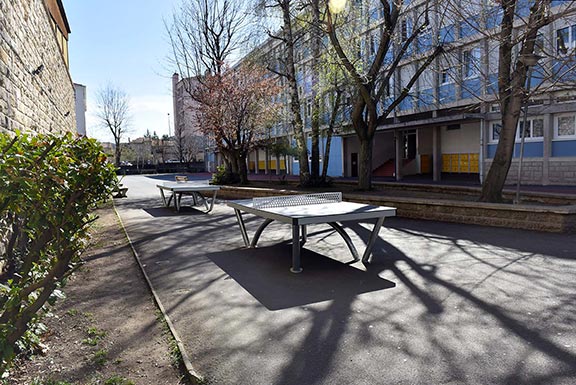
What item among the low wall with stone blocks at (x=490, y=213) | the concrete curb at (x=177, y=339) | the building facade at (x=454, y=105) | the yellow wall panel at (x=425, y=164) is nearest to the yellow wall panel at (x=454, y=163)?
the building facade at (x=454, y=105)

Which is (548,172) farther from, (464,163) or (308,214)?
(308,214)

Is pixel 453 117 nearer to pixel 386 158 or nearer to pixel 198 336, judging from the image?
pixel 386 158

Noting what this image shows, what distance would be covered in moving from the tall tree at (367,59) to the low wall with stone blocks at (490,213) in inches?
124

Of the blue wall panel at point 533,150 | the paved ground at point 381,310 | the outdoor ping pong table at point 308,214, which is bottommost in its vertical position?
the paved ground at point 381,310

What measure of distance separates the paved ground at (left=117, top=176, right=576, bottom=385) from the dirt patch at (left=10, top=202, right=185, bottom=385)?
0.71 ft

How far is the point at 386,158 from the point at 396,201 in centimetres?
1856

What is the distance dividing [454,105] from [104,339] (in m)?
19.1

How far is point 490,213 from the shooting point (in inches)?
335

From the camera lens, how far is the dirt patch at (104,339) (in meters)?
2.98

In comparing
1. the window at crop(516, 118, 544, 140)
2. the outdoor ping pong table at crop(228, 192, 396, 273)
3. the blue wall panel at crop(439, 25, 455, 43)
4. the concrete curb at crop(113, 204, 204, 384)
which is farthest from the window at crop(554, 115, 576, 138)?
the concrete curb at crop(113, 204, 204, 384)

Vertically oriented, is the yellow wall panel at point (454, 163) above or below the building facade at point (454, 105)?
below

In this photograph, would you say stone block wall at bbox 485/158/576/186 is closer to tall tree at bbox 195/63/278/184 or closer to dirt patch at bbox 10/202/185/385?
tall tree at bbox 195/63/278/184

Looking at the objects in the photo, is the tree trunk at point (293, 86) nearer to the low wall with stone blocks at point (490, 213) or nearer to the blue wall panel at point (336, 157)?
the low wall with stone blocks at point (490, 213)

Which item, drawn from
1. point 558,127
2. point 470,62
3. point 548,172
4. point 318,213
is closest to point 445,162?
point 548,172
